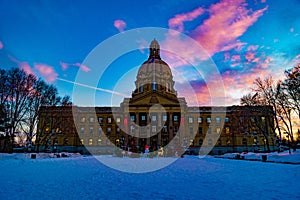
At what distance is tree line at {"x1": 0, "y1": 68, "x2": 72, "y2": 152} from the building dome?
5126 cm

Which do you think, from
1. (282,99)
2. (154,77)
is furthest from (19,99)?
(154,77)

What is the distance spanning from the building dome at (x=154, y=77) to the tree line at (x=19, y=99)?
5126cm

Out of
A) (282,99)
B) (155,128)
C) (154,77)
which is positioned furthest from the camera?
(154,77)

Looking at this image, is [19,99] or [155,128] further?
[155,128]

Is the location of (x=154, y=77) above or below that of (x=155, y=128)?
above

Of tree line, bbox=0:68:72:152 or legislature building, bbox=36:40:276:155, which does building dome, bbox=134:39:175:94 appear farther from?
tree line, bbox=0:68:72:152

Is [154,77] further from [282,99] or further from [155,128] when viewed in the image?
[282,99]

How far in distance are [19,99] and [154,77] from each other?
58287mm

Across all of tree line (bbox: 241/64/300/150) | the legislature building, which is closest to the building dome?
the legislature building

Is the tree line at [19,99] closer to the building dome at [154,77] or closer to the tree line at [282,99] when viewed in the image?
the tree line at [282,99]

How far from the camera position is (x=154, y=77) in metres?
91.2

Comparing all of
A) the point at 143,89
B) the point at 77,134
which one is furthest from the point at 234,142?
the point at 77,134

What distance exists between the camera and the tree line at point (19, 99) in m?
34.8

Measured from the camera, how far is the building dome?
Answer: 298 feet
